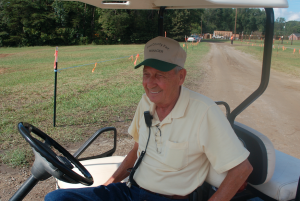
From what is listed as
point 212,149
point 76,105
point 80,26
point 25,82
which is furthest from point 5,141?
point 80,26

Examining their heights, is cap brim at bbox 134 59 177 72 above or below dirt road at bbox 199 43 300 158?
above

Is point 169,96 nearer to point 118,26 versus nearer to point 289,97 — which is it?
point 289,97

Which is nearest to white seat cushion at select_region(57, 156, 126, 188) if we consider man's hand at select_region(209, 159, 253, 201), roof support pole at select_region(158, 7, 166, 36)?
man's hand at select_region(209, 159, 253, 201)

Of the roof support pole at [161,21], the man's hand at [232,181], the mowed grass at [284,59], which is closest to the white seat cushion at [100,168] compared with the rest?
the man's hand at [232,181]

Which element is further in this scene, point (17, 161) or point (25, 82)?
point (25, 82)

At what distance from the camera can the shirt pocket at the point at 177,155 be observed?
57.3 inches

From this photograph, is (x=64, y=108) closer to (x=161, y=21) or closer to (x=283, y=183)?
(x=161, y=21)

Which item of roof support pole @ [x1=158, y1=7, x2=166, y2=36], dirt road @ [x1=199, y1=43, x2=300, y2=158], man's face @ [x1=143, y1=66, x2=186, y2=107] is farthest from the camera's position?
dirt road @ [x1=199, y1=43, x2=300, y2=158]

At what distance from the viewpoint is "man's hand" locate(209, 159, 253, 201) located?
1.37 m

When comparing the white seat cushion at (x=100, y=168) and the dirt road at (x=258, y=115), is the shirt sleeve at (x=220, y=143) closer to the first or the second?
the white seat cushion at (x=100, y=168)

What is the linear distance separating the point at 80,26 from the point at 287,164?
45778mm

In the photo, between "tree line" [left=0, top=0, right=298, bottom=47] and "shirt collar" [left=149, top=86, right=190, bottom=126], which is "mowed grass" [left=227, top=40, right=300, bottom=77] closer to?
"shirt collar" [left=149, top=86, right=190, bottom=126]

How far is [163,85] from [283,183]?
0.96 meters

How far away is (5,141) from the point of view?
3.94 m
